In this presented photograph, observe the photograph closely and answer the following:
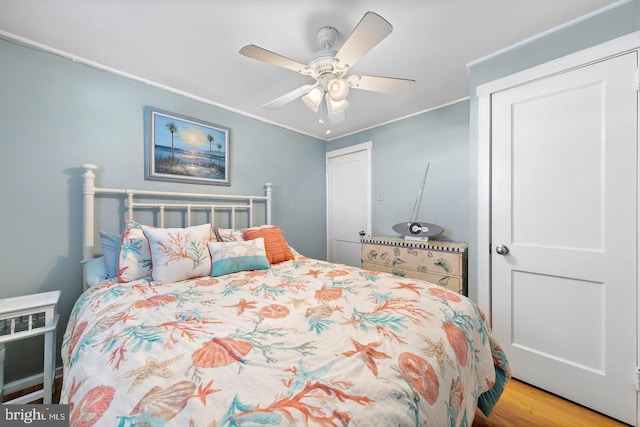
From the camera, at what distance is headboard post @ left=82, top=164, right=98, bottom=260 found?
1731 millimetres

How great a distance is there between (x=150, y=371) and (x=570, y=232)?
227 centimetres

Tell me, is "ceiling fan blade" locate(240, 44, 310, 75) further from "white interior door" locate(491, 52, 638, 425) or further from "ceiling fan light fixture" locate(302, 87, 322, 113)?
"white interior door" locate(491, 52, 638, 425)

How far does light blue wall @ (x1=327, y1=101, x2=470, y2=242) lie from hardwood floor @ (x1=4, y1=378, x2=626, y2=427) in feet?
4.34

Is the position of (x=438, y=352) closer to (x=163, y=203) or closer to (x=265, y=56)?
(x=265, y=56)

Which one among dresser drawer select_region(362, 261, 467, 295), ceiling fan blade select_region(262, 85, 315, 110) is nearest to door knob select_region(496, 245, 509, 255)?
dresser drawer select_region(362, 261, 467, 295)

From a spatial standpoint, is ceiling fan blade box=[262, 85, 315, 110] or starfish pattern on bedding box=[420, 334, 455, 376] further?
ceiling fan blade box=[262, 85, 315, 110]

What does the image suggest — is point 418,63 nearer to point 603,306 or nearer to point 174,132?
point 603,306

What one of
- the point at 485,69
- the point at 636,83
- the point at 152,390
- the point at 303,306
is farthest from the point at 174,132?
the point at 636,83

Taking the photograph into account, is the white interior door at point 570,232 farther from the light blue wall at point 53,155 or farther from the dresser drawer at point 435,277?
the light blue wall at point 53,155

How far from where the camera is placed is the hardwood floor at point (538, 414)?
4.59 ft

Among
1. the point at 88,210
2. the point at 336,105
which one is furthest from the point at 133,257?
the point at 336,105

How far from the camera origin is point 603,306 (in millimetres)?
1452

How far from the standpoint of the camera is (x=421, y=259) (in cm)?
243

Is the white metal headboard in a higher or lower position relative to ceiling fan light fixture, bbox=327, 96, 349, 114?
lower
